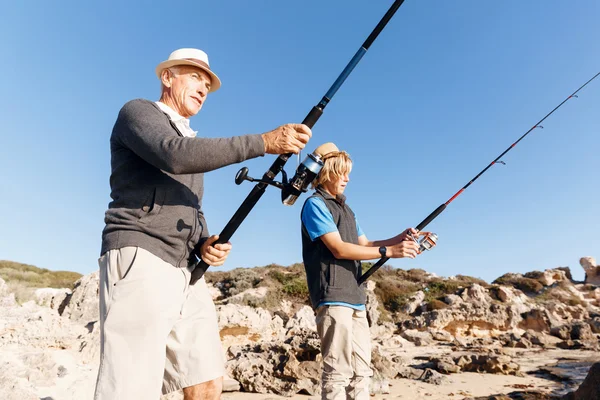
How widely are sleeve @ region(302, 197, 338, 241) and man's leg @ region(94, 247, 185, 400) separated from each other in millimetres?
1379

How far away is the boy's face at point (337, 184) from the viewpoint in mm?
3395

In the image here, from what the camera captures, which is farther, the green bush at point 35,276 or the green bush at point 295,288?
the green bush at point 35,276

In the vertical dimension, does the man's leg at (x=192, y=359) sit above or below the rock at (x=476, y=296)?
below

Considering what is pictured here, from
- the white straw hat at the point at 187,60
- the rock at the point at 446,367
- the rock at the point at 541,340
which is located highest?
the white straw hat at the point at 187,60

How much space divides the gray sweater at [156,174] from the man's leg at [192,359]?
0.80ft

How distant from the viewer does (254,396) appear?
16.6ft

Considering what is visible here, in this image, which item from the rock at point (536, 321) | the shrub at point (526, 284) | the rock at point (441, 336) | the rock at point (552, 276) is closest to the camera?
the rock at point (441, 336)

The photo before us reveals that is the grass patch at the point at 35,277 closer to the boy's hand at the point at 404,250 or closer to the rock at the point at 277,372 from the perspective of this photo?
the rock at the point at 277,372

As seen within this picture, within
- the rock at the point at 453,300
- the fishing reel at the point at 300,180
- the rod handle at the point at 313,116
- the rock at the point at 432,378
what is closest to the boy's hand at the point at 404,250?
the fishing reel at the point at 300,180

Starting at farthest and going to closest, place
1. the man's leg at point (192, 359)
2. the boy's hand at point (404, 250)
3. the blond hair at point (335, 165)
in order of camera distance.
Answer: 1. the blond hair at point (335, 165)
2. the boy's hand at point (404, 250)
3. the man's leg at point (192, 359)

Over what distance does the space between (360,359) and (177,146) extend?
86.7 inches

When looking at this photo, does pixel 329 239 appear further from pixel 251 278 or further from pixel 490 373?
pixel 251 278

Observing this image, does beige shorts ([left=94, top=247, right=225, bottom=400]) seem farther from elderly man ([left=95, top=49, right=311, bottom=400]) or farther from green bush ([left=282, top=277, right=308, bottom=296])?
green bush ([left=282, top=277, right=308, bottom=296])

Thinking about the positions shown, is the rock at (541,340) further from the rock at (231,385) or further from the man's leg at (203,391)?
the man's leg at (203,391)
